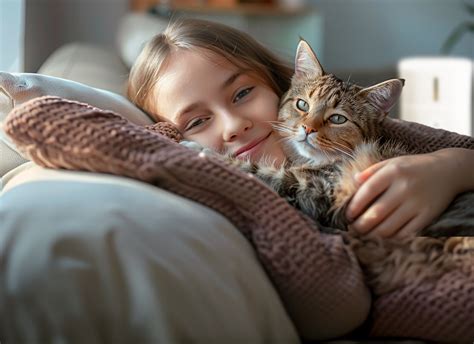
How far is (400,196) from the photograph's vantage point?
0.94m

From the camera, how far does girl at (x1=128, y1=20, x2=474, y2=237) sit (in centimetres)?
94

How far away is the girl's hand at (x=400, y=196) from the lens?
93 centimetres

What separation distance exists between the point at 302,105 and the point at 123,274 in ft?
2.63

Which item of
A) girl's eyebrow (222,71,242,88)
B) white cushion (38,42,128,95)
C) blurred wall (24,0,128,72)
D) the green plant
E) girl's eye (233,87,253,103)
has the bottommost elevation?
blurred wall (24,0,128,72)

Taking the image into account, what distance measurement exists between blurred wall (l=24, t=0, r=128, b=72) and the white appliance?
1.94 m

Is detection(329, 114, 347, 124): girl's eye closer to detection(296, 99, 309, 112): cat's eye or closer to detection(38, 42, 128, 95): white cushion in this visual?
detection(296, 99, 309, 112): cat's eye

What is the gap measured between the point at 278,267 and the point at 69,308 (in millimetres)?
281

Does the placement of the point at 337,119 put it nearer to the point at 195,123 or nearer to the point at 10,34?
the point at 195,123

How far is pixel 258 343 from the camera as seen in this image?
2.39 feet

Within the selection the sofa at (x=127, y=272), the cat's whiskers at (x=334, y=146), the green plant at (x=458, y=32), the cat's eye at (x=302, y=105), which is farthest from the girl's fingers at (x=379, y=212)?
the green plant at (x=458, y=32)

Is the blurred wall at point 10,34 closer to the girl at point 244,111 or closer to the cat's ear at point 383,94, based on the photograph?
the girl at point 244,111

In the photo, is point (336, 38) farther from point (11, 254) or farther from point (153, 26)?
point (11, 254)

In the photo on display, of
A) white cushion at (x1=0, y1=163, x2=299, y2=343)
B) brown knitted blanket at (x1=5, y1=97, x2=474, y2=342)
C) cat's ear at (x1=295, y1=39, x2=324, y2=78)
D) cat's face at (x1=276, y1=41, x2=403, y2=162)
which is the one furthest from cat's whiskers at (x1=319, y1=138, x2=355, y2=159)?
white cushion at (x1=0, y1=163, x2=299, y2=343)

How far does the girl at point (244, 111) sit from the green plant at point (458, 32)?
2.90m
